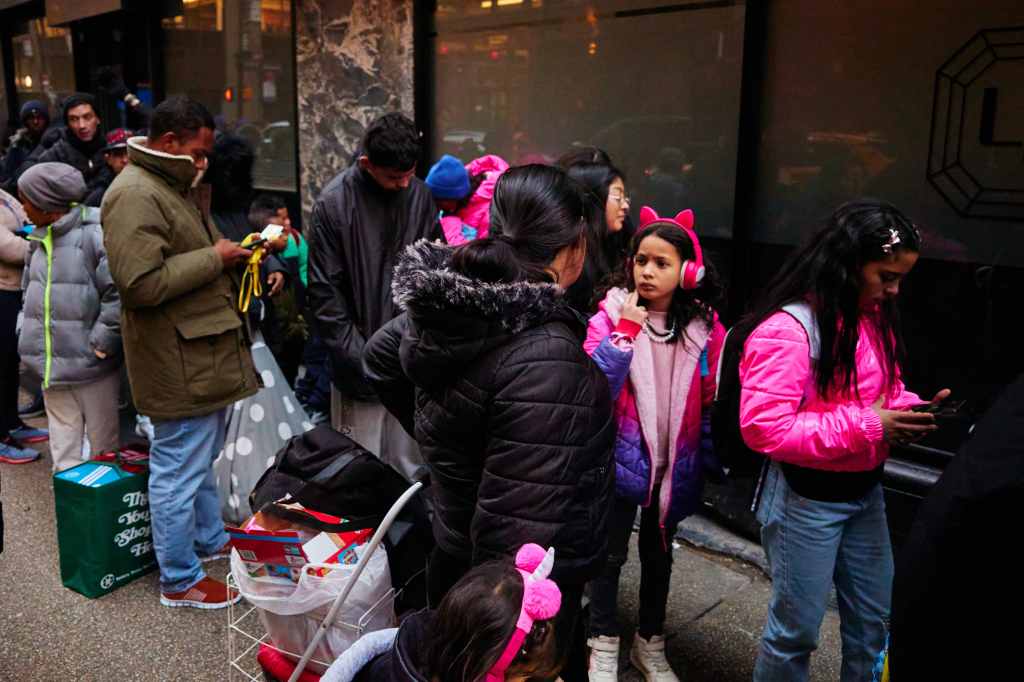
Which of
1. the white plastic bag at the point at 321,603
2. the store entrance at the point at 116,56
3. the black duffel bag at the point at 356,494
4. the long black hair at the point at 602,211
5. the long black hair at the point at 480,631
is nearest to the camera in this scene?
the long black hair at the point at 480,631

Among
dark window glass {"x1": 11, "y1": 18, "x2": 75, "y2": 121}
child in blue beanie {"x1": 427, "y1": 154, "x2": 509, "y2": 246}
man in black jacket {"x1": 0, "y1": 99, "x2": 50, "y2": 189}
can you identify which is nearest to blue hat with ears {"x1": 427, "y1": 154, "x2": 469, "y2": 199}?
child in blue beanie {"x1": 427, "y1": 154, "x2": 509, "y2": 246}

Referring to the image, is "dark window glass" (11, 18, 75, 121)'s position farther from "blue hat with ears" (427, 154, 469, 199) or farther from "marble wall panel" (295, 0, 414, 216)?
"blue hat with ears" (427, 154, 469, 199)

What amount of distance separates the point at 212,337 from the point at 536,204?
6.96 feet

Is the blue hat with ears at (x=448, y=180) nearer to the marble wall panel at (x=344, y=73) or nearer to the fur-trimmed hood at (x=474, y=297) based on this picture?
the marble wall panel at (x=344, y=73)

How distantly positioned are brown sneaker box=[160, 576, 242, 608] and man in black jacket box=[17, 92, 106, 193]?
401cm

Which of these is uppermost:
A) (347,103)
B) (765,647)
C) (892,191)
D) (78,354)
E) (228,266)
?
(347,103)

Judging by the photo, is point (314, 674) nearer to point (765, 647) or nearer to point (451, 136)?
point (765, 647)

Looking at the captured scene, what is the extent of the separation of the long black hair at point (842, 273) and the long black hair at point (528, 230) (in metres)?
0.78

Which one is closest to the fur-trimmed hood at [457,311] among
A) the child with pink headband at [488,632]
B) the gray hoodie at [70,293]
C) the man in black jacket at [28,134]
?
the child with pink headband at [488,632]

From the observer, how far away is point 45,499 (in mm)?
5117

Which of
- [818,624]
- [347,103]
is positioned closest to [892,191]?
[818,624]

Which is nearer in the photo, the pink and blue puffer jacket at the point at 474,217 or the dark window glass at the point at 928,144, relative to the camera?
the dark window glass at the point at 928,144

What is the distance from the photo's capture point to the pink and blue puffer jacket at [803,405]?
2607 mm

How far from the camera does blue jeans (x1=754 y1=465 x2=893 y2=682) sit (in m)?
2.75
